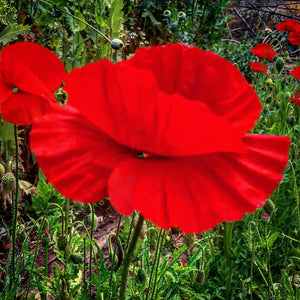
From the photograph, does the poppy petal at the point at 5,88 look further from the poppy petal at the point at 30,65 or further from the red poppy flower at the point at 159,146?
the red poppy flower at the point at 159,146

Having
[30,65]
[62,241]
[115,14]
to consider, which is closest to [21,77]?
[30,65]

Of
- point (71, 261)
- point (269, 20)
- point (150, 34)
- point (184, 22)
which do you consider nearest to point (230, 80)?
point (71, 261)

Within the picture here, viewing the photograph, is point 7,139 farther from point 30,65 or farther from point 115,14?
point 30,65

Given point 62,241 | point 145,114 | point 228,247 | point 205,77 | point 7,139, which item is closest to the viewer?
point 145,114

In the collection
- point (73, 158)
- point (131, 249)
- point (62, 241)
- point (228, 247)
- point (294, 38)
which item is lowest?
point (228, 247)

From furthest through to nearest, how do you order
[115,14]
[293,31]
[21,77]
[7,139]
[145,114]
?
[293,31] → [115,14] → [7,139] → [21,77] → [145,114]

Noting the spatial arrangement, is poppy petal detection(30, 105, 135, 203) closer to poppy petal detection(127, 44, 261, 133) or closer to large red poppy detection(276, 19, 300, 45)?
poppy petal detection(127, 44, 261, 133)

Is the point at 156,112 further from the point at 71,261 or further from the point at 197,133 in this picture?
the point at 71,261
